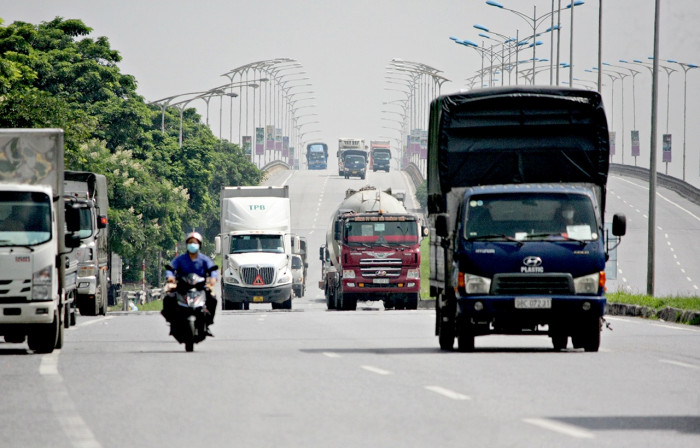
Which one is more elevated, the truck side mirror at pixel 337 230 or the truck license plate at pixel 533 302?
the truck side mirror at pixel 337 230

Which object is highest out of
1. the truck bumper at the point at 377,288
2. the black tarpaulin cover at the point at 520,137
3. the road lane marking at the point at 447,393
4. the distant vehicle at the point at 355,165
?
the distant vehicle at the point at 355,165

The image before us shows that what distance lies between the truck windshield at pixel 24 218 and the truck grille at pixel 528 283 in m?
5.98

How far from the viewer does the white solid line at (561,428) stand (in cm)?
1055

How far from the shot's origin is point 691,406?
12.6 meters

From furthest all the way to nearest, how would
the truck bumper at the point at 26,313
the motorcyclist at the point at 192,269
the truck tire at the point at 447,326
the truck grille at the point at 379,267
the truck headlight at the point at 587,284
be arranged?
the truck grille at the point at 379,267 < the motorcyclist at the point at 192,269 < the truck tire at the point at 447,326 < the truck bumper at the point at 26,313 < the truck headlight at the point at 587,284

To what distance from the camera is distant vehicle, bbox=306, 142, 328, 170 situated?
191750 mm

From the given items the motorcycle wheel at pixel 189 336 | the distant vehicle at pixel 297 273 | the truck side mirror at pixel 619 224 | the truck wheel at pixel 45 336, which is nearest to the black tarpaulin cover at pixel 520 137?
the truck side mirror at pixel 619 224

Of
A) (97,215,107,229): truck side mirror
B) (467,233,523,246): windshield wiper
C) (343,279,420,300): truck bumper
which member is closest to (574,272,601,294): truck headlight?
(467,233,523,246): windshield wiper

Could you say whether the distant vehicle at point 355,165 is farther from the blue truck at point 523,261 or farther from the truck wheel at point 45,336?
the truck wheel at point 45,336

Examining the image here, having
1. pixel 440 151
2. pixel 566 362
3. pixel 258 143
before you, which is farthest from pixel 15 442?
pixel 258 143

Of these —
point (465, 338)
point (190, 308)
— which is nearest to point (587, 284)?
point (465, 338)

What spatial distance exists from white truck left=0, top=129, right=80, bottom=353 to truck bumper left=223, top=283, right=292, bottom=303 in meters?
23.7

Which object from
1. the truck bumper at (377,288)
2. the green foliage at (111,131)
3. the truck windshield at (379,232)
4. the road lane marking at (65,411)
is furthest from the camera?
the green foliage at (111,131)

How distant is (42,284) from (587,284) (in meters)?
7.09
